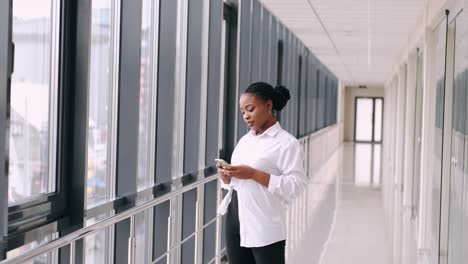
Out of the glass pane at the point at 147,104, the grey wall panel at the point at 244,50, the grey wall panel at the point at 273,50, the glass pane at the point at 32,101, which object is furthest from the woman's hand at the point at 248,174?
the grey wall panel at the point at 273,50

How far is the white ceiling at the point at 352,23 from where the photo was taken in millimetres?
5539

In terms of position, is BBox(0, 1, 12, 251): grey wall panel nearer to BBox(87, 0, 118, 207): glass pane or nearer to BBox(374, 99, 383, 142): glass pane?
BBox(87, 0, 118, 207): glass pane

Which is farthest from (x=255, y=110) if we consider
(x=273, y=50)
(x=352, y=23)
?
(x=273, y=50)

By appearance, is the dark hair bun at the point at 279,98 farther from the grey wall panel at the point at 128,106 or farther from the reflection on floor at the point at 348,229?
the reflection on floor at the point at 348,229

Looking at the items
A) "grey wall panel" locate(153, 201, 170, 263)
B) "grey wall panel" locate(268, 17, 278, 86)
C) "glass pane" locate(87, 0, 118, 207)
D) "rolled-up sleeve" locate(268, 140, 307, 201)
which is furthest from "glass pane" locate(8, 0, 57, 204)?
"grey wall panel" locate(268, 17, 278, 86)

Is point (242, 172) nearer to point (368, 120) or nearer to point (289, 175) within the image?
point (289, 175)

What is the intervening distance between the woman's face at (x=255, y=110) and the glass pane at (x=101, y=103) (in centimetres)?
67

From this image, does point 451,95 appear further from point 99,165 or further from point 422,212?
point 99,165

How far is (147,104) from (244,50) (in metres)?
2.04

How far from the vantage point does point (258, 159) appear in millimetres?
2354

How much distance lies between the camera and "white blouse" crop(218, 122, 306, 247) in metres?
2.31

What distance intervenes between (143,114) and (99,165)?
638 mm

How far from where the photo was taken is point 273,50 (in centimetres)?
721

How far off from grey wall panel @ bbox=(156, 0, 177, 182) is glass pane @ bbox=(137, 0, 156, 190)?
4 centimetres
